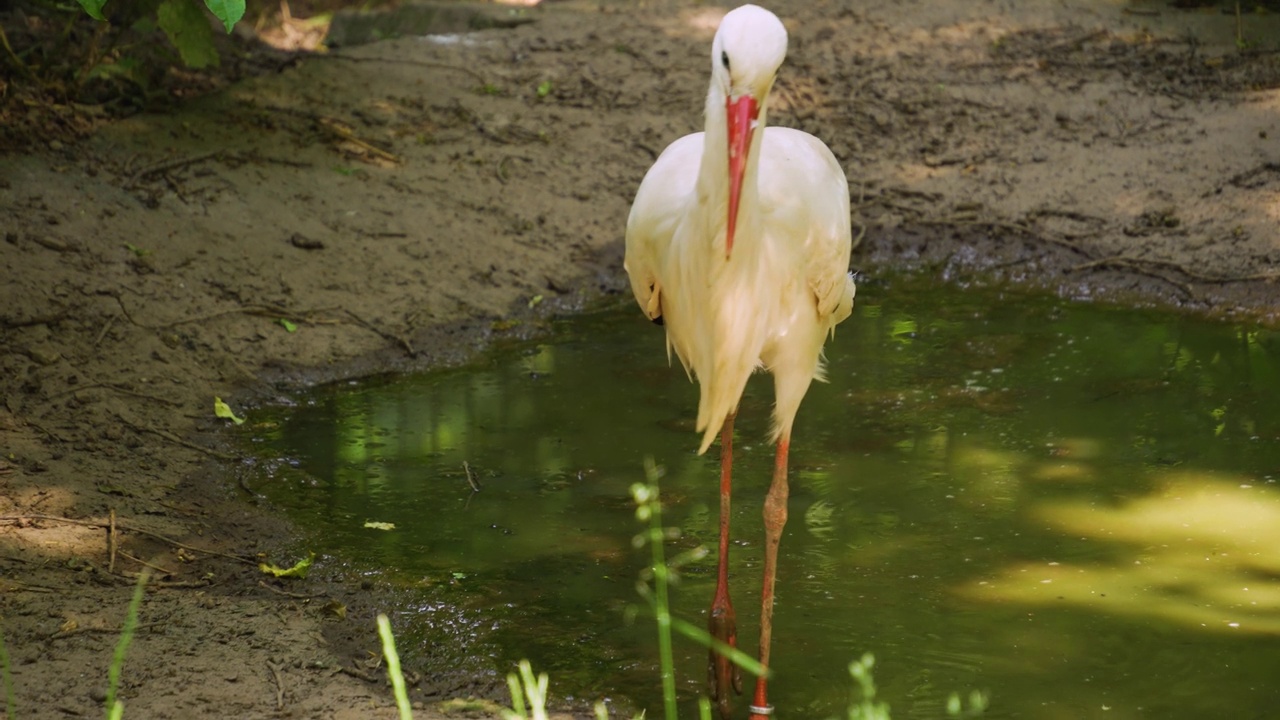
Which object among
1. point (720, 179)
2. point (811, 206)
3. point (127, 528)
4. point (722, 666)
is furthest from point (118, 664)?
point (127, 528)

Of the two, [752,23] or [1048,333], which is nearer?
[752,23]

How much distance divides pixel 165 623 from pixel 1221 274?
5315 millimetres

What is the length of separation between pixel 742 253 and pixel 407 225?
14.0ft

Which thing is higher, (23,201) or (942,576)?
(23,201)

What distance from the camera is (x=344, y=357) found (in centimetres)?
615

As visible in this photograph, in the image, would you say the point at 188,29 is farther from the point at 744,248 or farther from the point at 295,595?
the point at 744,248

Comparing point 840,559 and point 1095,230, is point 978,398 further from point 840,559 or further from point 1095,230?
point 1095,230

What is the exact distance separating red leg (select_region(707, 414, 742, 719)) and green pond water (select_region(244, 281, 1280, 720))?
0.12 meters

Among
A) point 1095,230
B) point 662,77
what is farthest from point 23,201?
point 1095,230

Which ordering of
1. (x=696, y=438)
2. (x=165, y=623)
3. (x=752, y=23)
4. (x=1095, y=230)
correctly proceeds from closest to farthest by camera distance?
1. (x=752, y=23)
2. (x=165, y=623)
3. (x=696, y=438)
4. (x=1095, y=230)

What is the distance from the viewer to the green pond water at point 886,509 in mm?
3711

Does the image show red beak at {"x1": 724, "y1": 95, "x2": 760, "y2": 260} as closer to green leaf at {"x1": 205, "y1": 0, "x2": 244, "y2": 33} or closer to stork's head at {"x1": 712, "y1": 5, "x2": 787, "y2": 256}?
stork's head at {"x1": 712, "y1": 5, "x2": 787, "y2": 256}

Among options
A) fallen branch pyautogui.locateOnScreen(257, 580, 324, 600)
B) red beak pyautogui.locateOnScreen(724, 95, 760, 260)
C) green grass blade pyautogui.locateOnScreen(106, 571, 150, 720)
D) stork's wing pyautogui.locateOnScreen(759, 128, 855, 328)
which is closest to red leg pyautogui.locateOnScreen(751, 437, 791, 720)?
stork's wing pyautogui.locateOnScreen(759, 128, 855, 328)

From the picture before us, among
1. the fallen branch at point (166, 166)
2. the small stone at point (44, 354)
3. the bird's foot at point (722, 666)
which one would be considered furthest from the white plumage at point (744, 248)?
the fallen branch at point (166, 166)
